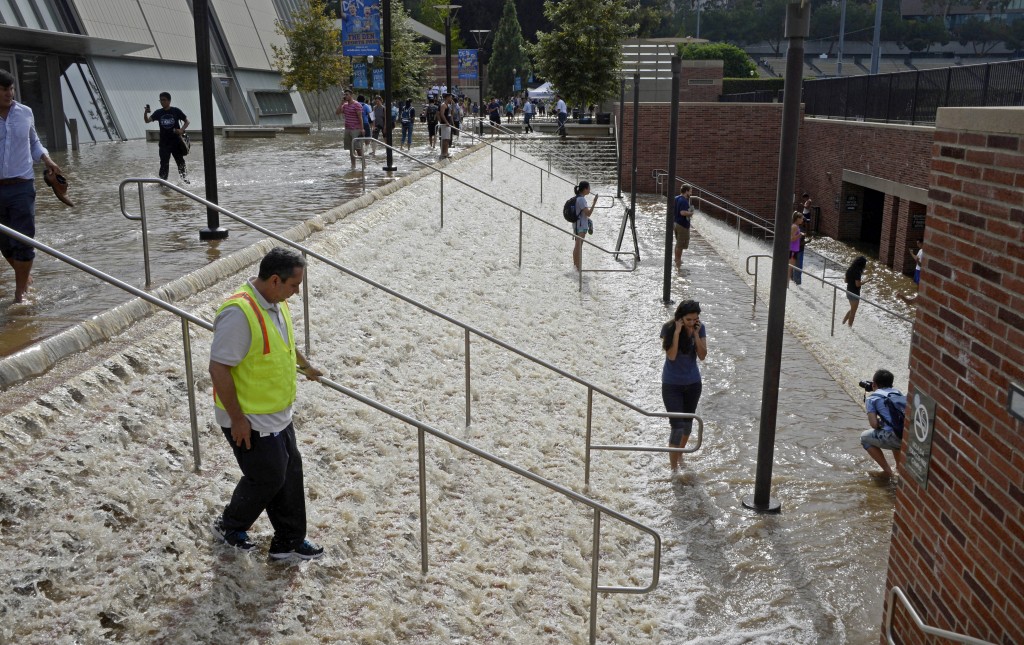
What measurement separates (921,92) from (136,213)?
60.6ft

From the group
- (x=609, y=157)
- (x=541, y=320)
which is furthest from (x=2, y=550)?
(x=609, y=157)

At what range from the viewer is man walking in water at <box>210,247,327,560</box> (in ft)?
14.4

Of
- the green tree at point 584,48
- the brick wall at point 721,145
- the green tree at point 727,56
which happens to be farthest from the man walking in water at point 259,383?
the green tree at point 727,56

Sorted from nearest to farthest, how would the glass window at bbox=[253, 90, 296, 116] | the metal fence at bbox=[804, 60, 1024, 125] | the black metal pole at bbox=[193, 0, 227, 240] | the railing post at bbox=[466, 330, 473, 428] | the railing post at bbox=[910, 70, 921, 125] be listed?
1. the railing post at bbox=[466, 330, 473, 428]
2. the black metal pole at bbox=[193, 0, 227, 240]
3. the metal fence at bbox=[804, 60, 1024, 125]
4. the railing post at bbox=[910, 70, 921, 125]
5. the glass window at bbox=[253, 90, 296, 116]

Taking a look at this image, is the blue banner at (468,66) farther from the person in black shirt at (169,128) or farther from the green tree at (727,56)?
the person in black shirt at (169,128)

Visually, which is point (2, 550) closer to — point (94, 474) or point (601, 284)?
point (94, 474)

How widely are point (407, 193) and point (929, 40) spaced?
107 meters

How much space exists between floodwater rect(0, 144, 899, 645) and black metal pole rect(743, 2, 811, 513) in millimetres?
502

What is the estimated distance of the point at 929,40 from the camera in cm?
10481

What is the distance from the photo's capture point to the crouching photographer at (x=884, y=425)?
→ 821 centimetres

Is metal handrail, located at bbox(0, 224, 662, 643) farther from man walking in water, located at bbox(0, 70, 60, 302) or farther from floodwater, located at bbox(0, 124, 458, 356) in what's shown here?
man walking in water, located at bbox(0, 70, 60, 302)

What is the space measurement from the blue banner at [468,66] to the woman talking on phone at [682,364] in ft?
117

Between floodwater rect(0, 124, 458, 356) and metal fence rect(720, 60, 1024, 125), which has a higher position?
metal fence rect(720, 60, 1024, 125)

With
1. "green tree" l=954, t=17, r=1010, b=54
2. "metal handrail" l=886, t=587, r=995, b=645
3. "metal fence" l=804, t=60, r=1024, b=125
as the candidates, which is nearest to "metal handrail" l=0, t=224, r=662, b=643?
"metal handrail" l=886, t=587, r=995, b=645
